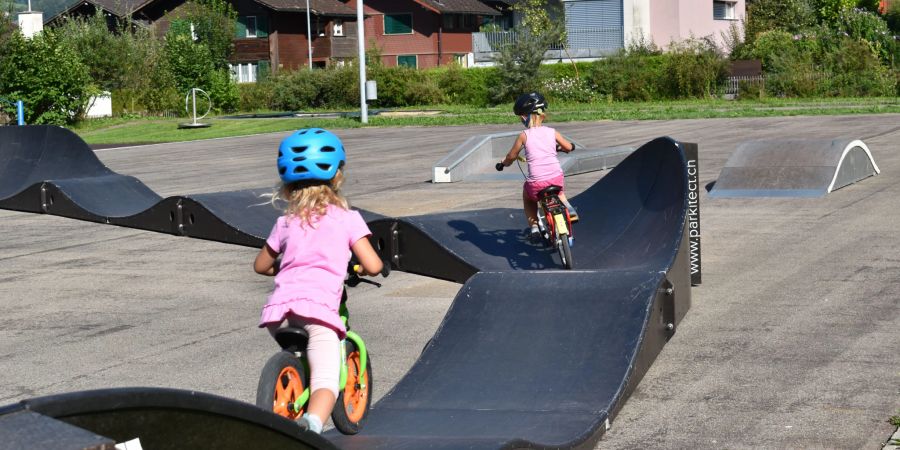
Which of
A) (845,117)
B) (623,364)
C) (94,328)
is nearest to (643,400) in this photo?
(623,364)

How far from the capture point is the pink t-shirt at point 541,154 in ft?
36.8

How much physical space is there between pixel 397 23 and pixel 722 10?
63.3ft

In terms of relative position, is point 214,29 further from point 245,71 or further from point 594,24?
point 594,24

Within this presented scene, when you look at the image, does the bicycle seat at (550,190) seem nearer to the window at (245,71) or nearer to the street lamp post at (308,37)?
the street lamp post at (308,37)

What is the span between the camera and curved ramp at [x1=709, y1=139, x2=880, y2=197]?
54.6 feet

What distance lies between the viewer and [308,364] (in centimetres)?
528

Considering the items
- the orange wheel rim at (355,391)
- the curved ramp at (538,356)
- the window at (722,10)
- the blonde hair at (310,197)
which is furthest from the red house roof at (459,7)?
the blonde hair at (310,197)

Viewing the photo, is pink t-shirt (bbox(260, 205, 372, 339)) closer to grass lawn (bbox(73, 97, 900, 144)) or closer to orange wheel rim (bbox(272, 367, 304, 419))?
orange wheel rim (bbox(272, 367, 304, 419))

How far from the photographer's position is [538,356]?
277 inches

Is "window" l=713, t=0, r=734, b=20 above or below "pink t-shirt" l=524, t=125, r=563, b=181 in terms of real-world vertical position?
above

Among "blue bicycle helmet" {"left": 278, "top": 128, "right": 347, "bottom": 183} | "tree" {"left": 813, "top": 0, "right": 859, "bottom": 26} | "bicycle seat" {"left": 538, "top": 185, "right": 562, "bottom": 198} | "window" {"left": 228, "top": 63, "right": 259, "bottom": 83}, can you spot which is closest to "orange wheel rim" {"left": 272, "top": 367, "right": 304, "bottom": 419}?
"blue bicycle helmet" {"left": 278, "top": 128, "right": 347, "bottom": 183}

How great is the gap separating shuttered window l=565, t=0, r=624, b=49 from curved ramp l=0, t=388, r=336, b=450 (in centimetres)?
5828

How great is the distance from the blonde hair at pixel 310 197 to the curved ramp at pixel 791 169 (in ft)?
39.7

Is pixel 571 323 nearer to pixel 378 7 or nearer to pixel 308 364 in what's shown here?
pixel 308 364
